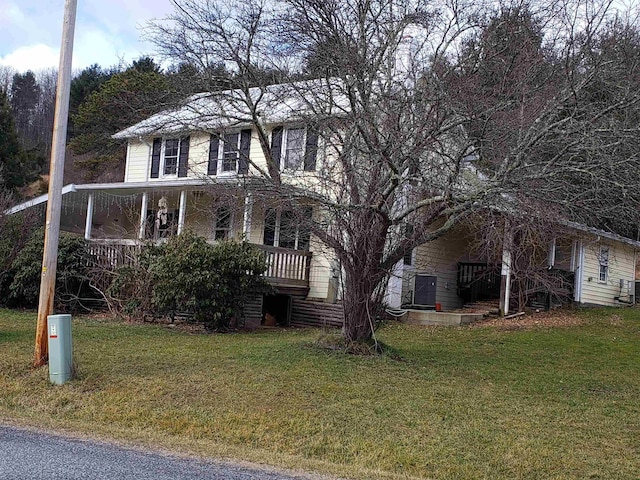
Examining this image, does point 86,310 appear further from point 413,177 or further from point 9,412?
point 413,177

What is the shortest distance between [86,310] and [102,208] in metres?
5.76

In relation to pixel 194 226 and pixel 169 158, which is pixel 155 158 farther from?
pixel 194 226

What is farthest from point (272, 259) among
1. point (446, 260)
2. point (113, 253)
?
point (446, 260)

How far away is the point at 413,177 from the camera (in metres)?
9.88

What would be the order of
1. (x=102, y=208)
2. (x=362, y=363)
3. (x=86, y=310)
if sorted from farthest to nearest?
(x=102, y=208)
(x=86, y=310)
(x=362, y=363)

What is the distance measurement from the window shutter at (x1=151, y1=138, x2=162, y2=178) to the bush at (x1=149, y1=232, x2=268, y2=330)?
738cm

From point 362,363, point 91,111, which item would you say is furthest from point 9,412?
point 91,111

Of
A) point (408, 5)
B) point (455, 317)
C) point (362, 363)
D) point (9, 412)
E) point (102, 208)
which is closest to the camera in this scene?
point (9, 412)

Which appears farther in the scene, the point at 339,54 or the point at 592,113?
the point at 339,54

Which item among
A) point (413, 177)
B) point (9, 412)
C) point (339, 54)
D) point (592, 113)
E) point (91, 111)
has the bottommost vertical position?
point (9, 412)

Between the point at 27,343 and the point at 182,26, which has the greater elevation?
the point at 182,26

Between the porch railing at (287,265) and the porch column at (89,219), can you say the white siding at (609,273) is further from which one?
the porch column at (89,219)

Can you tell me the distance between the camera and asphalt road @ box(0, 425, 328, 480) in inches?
218

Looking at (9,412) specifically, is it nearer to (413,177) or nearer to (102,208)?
(413,177)
